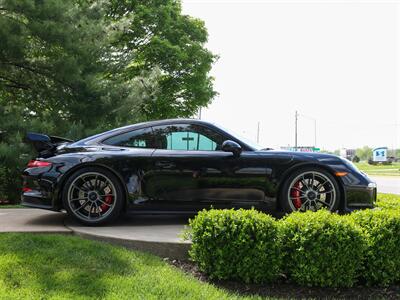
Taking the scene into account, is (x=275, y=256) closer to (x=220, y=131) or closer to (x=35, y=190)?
(x=220, y=131)

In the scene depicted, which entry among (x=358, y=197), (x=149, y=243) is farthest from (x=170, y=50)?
(x=149, y=243)

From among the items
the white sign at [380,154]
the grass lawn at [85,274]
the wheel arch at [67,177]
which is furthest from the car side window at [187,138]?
the white sign at [380,154]

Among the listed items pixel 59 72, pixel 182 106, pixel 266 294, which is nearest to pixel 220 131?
pixel 266 294

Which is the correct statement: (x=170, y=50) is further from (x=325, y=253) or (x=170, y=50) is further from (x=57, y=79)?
(x=325, y=253)

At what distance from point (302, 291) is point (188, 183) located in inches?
71.1

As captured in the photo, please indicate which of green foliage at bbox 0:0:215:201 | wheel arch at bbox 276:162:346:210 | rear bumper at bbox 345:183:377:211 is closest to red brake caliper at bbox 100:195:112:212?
wheel arch at bbox 276:162:346:210

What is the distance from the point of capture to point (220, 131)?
497cm

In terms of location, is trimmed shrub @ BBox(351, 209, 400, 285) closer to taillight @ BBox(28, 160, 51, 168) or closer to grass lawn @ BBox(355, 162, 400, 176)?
taillight @ BBox(28, 160, 51, 168)

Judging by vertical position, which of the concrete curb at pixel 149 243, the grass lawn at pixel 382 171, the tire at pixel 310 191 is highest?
the tire at pixel 310 191

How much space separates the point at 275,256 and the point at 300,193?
1.49 meters

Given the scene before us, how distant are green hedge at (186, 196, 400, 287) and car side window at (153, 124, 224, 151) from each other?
141cm

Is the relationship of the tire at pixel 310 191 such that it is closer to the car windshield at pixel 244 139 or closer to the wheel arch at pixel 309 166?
the wheel arch at pixel 309 166

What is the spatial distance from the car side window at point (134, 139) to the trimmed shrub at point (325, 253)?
2150mm

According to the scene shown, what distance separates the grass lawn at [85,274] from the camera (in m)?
3.04
